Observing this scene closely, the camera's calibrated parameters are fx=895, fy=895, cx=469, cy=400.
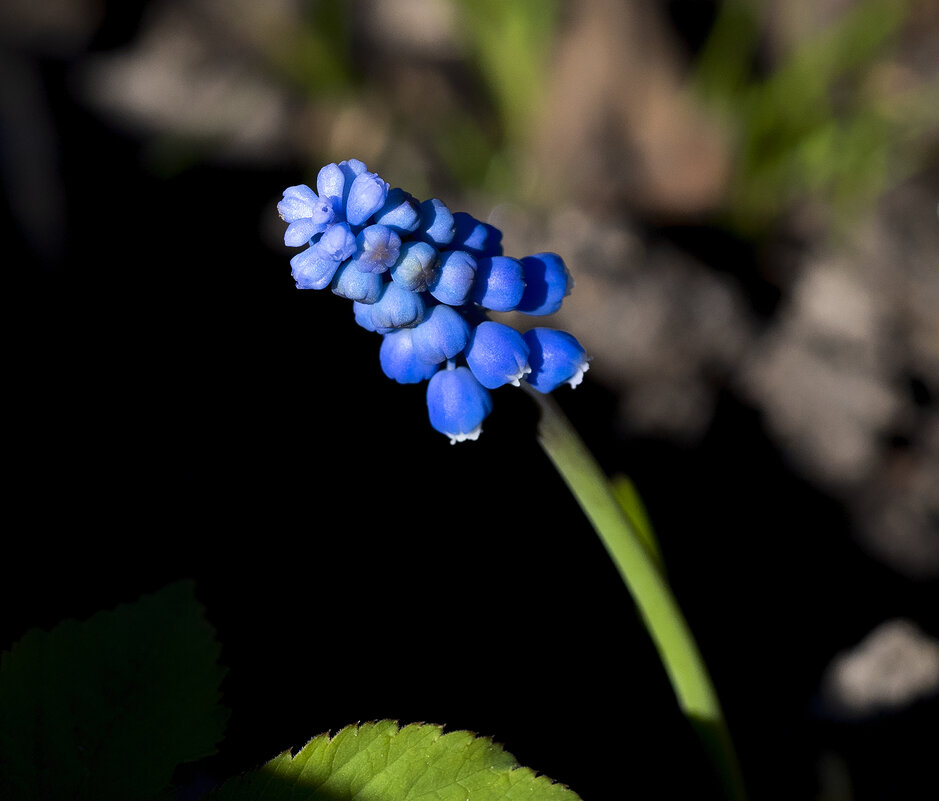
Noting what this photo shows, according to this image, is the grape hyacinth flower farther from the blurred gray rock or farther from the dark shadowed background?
the blurred gray rock

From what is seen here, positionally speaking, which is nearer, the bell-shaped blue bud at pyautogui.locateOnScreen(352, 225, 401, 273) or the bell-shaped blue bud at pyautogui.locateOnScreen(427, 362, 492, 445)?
the bell-shaped blue bud at pyautogui.locateOnScreen(352, 225, 401, 273)

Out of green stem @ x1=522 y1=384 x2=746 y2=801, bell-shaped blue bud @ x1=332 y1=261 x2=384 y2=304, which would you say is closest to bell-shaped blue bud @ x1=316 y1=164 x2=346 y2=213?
bell-shaped blue bud @ x1=332 y1=261 x2=384 y2=304

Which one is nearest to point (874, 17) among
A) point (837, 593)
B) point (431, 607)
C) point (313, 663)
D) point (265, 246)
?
point (837, 593)

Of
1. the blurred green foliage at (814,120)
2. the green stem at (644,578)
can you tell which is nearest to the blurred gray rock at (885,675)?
the green stem at (644,578)

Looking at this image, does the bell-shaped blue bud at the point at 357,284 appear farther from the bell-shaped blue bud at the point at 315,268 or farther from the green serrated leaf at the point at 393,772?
the green serrated leaf at the point at 393,772

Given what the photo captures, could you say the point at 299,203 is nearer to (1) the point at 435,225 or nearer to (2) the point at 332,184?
(2) the point at 332,184

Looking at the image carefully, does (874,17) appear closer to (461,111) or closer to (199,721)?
(461,111)
